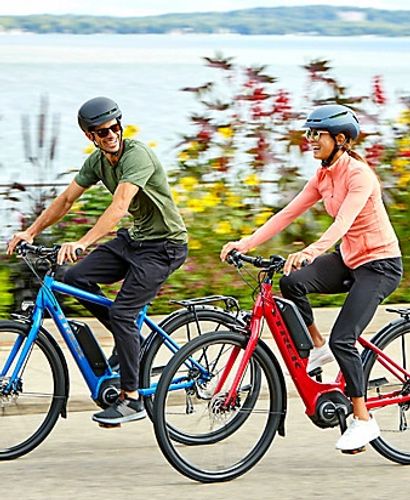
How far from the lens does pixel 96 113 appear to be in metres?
6.75

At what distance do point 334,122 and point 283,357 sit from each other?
44.3 inches

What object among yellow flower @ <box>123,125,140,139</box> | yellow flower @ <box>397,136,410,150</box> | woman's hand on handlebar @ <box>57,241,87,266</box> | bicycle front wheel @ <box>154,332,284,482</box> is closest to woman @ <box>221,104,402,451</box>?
bicycle front wheel @ <box>154,332,284,482</box>

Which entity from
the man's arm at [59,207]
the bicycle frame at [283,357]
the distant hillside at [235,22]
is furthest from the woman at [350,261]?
the distant hillside at [235,22]

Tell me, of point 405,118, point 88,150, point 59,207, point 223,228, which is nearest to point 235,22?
point 405,118

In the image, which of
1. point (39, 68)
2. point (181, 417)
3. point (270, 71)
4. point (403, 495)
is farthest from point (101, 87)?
point (403, 495)

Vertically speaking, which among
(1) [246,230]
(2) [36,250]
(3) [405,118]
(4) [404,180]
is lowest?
(1) [246,230]

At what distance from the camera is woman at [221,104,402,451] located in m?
6.53

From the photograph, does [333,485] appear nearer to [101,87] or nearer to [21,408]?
[21,408]

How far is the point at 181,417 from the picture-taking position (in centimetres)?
702

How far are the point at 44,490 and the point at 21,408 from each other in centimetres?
63

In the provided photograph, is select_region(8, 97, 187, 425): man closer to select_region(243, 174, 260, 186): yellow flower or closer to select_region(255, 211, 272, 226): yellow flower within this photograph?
select_region(255, 211, 272, 226): yellow flower

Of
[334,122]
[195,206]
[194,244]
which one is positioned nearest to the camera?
[334,122]

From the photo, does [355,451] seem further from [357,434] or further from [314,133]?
[314,133]

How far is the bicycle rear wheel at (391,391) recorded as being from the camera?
6.82m
